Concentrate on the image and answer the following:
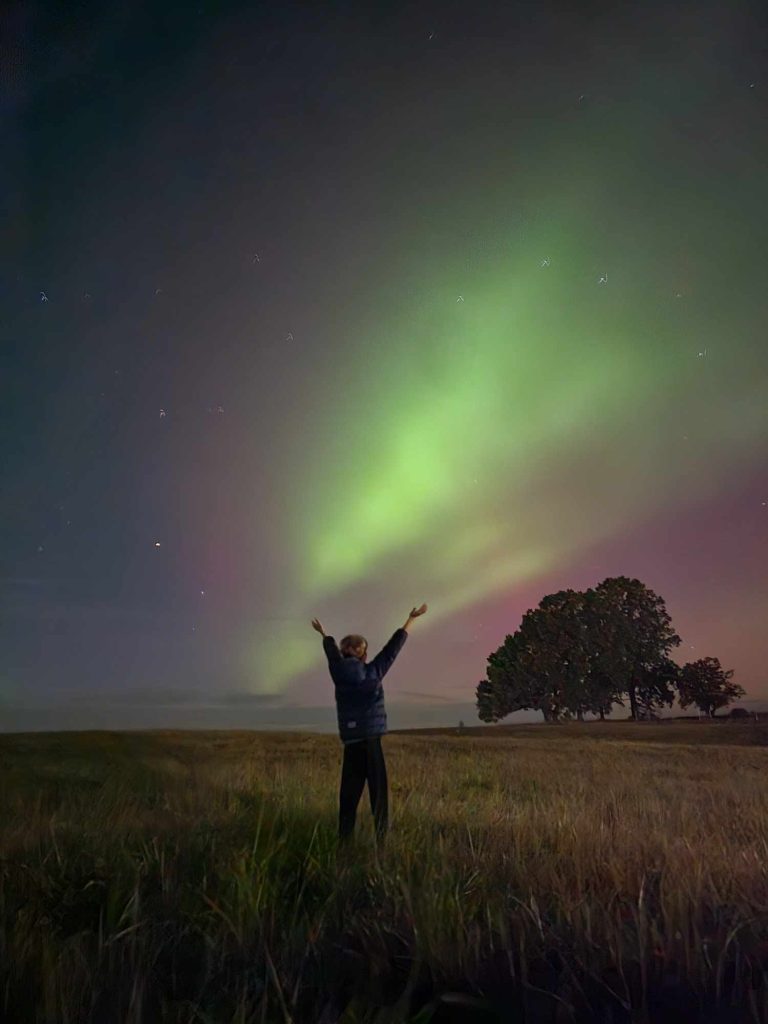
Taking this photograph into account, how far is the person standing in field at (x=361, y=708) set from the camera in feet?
28.8

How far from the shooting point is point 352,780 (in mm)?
8836

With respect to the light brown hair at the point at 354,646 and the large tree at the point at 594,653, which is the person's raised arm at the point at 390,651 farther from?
the large tree at the point at 594,653

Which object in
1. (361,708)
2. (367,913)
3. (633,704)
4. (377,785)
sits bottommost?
(367,913)

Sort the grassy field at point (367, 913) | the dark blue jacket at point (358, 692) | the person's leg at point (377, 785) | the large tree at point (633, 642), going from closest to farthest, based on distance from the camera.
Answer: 1. the grassy field at point (367, 913)
2. the person's leg at point (377, 785)
3. the dark blue jacket at point (358, 692)
4. the large tree at point (633, 642)

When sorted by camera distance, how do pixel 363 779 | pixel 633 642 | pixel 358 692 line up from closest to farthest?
pixel 358 692 < pixel 363 779 < pixel 633 642

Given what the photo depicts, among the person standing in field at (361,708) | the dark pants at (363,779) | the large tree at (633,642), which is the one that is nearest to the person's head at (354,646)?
the person standing in field at (361,708)

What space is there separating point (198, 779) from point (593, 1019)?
30.9ft

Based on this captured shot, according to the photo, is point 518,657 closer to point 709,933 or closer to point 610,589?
point 610,589

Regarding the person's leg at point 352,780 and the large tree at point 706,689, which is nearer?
the person's leg at point 352,780

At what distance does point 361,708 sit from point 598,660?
5767cm

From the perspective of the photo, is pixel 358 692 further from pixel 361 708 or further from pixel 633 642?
pixel 633 642

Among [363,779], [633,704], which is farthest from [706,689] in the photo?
[363,779]

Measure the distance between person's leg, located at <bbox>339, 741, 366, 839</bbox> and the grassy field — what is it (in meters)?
0.24

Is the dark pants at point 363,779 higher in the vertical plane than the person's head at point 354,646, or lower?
lower
